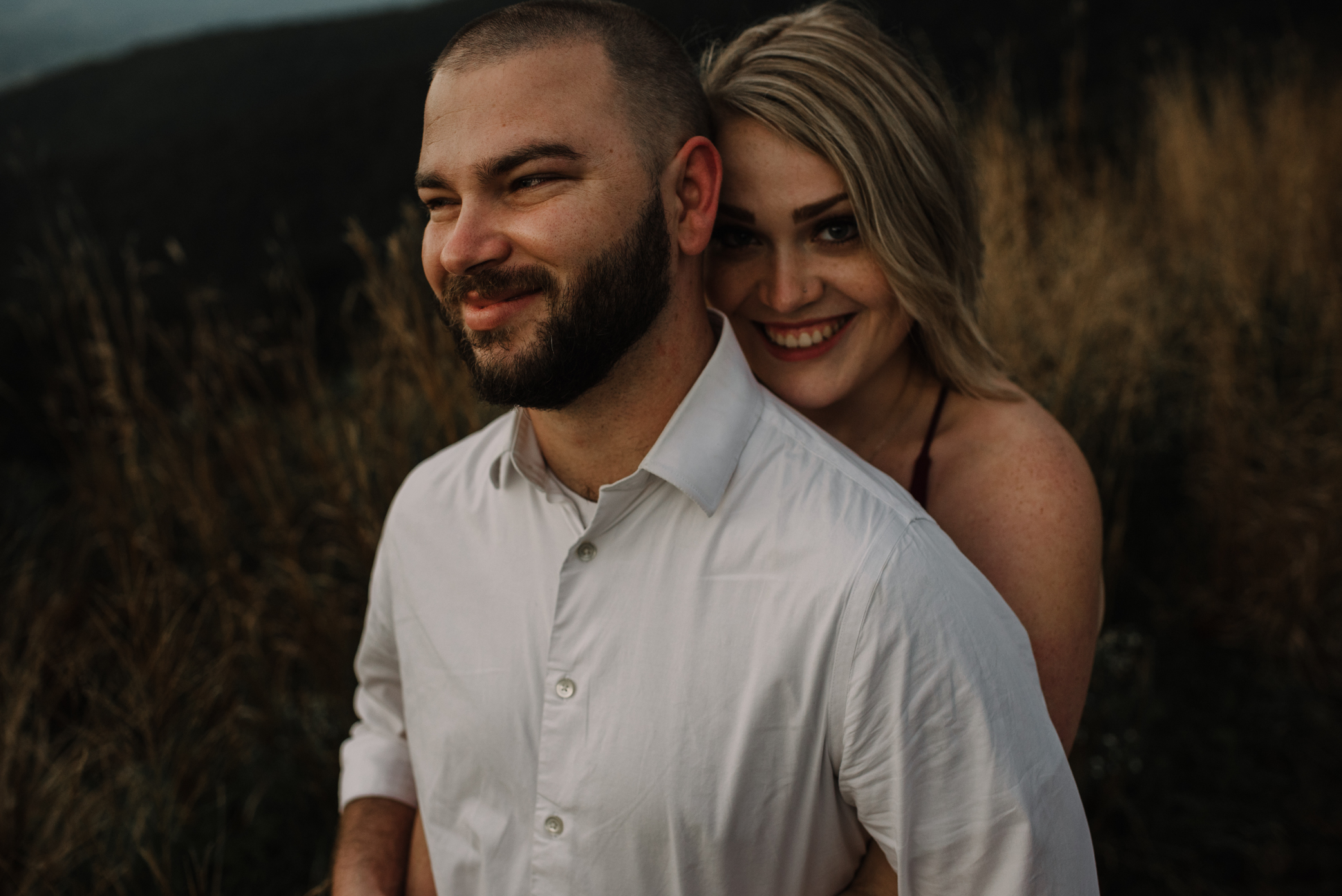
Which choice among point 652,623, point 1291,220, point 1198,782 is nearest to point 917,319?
point 652,623

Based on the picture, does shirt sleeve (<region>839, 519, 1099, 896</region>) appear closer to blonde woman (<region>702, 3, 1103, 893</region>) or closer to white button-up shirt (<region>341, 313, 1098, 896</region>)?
white button-up shirt (<region>341, 313, 1098, 896</region>)

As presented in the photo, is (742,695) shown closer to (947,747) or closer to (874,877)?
(947,747)

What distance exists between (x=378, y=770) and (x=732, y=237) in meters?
1.17

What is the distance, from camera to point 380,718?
1789 mm

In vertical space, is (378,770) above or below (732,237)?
below

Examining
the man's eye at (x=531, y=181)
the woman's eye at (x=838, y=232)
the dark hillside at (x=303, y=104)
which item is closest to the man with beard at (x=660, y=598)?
the man's eye at (x=531, y=181)

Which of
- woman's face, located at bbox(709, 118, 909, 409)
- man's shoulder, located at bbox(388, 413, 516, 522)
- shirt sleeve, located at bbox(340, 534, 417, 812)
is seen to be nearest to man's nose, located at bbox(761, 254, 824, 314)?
woman's face, located at bbox(709, 118, 909, 409)

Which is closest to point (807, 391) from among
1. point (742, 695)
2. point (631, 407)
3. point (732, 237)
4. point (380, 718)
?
point (732, 237)

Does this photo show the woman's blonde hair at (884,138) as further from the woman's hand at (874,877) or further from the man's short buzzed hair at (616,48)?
the woman's hand at (874,877)

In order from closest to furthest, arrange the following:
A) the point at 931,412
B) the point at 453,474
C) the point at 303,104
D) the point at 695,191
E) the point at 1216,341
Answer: the point at 695,191 < the point at 453,474 < the point at 931,412 < the point at 1216,341 < the point at 303,104

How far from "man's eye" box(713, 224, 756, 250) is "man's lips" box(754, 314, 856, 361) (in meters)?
0.16

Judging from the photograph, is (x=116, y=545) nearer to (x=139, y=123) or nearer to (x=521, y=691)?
(x=521, y=691)

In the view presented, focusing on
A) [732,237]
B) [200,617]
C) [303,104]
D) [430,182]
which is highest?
[303,104]

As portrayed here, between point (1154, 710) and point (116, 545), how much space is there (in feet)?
11.6
